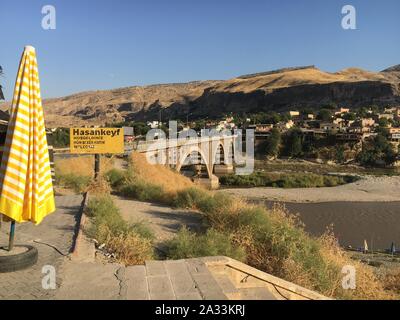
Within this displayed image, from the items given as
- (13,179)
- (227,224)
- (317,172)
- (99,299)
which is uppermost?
(13,179)

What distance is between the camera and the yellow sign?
13969 millimetres

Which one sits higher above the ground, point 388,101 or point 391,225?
point 388,101

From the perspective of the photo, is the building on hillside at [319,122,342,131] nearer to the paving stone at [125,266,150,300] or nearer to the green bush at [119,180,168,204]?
the green bush at [119,180,168,204]

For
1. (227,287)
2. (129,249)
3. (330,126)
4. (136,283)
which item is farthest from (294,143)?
(136,283)

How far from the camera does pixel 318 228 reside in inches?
961

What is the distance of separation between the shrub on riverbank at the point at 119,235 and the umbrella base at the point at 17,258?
4.09 feet

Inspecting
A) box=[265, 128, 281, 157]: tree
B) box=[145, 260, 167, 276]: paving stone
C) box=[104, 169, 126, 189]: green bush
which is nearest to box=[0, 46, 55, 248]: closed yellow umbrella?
box=[145, 260, 167, 276]: paving stone

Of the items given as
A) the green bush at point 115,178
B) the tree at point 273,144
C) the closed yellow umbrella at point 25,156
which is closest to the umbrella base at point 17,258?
the closed yellow umbrella at point 25,156

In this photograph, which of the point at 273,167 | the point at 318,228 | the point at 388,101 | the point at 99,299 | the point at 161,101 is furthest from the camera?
the point at 161,101

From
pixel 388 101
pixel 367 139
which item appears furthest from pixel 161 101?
pixel 367 139

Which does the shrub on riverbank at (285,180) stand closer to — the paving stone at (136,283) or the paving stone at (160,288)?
the paving stone at (136,283)

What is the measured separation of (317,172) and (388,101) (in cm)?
7111
